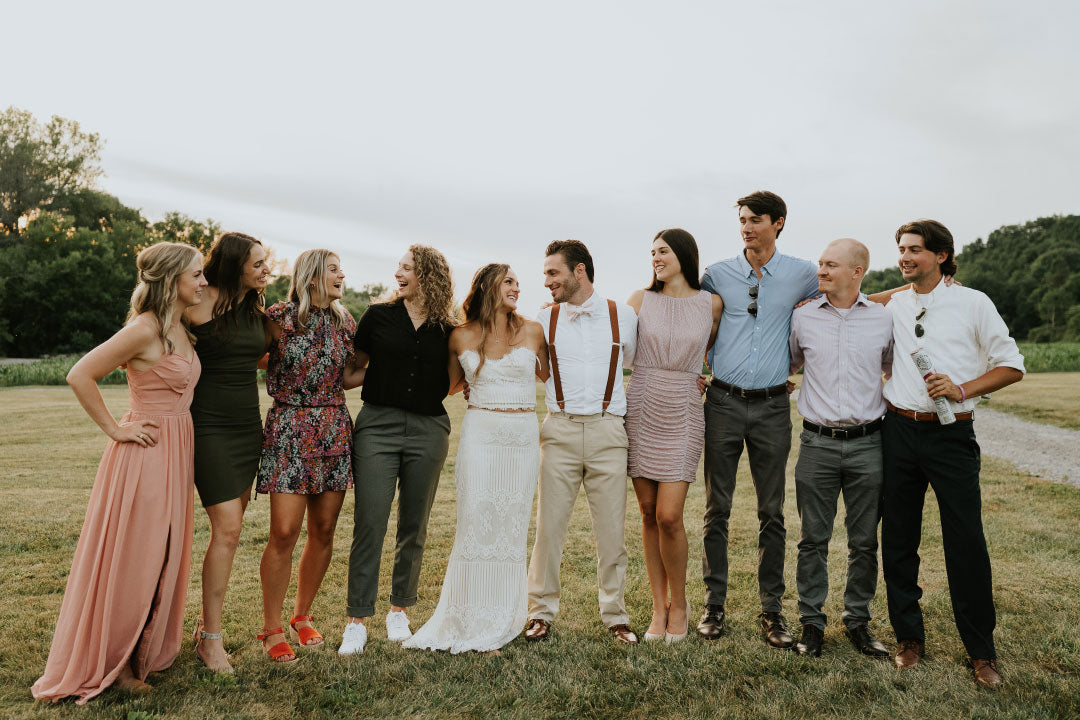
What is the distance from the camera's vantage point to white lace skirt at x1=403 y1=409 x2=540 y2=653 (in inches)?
181

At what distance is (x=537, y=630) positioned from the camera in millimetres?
4766

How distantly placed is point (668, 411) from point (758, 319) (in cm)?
86

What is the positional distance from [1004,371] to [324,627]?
182 inches

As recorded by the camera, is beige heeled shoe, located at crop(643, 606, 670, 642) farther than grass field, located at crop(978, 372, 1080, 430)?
No

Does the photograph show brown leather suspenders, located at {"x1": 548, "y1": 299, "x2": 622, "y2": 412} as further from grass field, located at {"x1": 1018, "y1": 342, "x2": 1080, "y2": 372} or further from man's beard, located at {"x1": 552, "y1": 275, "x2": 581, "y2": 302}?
grass field, located at {"x1": 1018, "y1": 342, "x2": 1080, "y2": 372}

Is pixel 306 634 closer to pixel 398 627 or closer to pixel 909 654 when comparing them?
pixel 398 627

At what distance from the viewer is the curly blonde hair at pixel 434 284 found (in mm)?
4652

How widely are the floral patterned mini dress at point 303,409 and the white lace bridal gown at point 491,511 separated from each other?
80 cm

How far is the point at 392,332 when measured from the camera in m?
4.60

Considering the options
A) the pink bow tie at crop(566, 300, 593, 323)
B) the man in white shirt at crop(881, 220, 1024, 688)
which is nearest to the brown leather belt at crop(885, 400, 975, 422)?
the man in white shirt at crop(881, 220, 1024, 688)

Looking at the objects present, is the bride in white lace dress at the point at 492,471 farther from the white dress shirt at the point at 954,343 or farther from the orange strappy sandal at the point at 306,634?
the white dress shirt at the point at 954,343

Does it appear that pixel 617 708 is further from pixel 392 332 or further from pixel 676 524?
pixel 392 332

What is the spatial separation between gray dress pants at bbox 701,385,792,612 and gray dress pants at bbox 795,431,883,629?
0.16 m

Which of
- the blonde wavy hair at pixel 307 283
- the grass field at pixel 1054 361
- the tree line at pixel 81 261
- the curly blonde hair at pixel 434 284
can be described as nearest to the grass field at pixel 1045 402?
the grass field at pixel 1054 361
